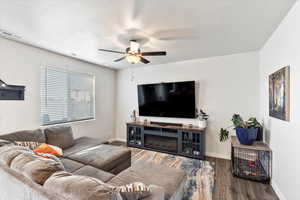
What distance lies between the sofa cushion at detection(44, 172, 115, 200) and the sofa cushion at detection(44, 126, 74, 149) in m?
1.85

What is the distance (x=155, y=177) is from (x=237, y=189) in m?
1.48

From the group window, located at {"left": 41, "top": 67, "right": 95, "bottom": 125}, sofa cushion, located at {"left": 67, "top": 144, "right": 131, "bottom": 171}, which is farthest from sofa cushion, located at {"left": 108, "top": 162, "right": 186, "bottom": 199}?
window, located at {"left": 41, "top": 67, "right": 95, "bottom": 125}

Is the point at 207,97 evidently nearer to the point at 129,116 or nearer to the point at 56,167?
the point at 129,116

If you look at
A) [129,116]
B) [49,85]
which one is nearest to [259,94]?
[129,116]

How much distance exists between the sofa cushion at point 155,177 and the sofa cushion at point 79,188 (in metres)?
0.70

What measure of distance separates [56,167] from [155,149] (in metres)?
2.89

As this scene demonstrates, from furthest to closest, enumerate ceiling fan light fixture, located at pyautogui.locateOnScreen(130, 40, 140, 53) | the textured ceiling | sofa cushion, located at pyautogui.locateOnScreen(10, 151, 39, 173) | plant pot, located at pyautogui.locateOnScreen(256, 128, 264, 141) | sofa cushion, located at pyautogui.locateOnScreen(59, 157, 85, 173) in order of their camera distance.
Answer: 1. plant pot, located at pyautogui.locateOnScreen(256, 128, 264, 141)
2. ceiling fan light fixture, located at pyautogui.locateOnScreen(130, 40, 140, 53)
3. sofa cushion, located at pyautogui.locateOnScreen(59, 157, 85, 173)
4. the textured ceiling
5. sofa cushion, located at pyautogui.locateOnScreen(10, 151, 39, 173)

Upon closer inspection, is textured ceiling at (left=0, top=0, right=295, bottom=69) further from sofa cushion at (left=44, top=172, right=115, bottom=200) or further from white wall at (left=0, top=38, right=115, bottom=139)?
sofa cushion at (left=44, top=172, right=115, bottom=200)

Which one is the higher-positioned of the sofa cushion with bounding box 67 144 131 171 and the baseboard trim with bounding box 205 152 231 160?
the sofa cushion with bounding box 67 144 131 171

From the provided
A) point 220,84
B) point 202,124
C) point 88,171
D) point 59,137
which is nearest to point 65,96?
point 59,137

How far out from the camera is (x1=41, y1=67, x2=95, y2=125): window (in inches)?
121

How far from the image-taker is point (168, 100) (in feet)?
12.5

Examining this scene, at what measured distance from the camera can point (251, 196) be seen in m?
2.01

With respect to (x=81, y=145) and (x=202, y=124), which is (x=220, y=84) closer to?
(x=202, y=124)
